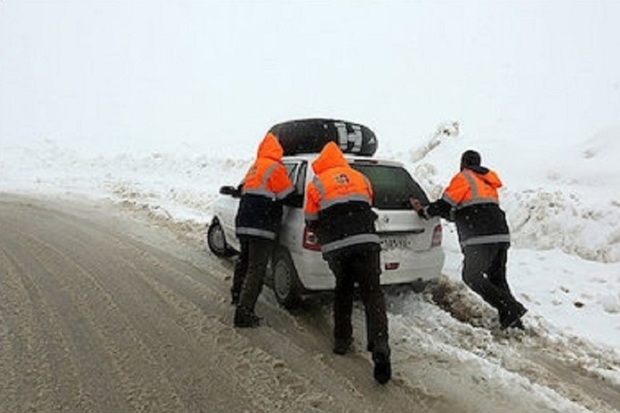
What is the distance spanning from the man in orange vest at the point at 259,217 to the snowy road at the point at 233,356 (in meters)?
0.39

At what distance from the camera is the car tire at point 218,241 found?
7833mm

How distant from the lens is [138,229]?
9.94 m

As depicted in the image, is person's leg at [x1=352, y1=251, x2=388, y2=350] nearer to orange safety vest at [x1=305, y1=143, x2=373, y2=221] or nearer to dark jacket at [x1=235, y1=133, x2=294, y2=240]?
orange safety vest at [x1=305, y1=143, x2=373, y2=221]

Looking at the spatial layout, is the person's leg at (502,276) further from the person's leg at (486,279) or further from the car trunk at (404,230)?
the car trunk at (404,230)

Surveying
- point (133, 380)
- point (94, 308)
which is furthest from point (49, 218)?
point (133, 380)

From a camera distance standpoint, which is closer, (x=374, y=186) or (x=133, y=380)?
(x=133, y=380)

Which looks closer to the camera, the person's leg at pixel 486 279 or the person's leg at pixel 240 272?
the person's leg at pixel 486 279

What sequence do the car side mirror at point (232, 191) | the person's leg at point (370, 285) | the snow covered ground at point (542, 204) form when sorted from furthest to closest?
the car side mirror at point (232, 191), the snow covered ground at point (542, 204), the person's leg at point (370, 285)

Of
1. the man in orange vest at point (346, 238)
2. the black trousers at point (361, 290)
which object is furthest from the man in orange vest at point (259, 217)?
the black trousers at point (361, 290)

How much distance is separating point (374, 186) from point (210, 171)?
1401 cm

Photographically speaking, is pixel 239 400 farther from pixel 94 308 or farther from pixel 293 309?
pixel 94 308

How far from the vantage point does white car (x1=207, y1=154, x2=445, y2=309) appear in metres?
5.49

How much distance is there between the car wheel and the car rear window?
42.4 inches

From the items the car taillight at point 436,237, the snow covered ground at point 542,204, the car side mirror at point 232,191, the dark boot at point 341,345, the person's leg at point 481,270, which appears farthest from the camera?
the car side mirror at point 232,191
